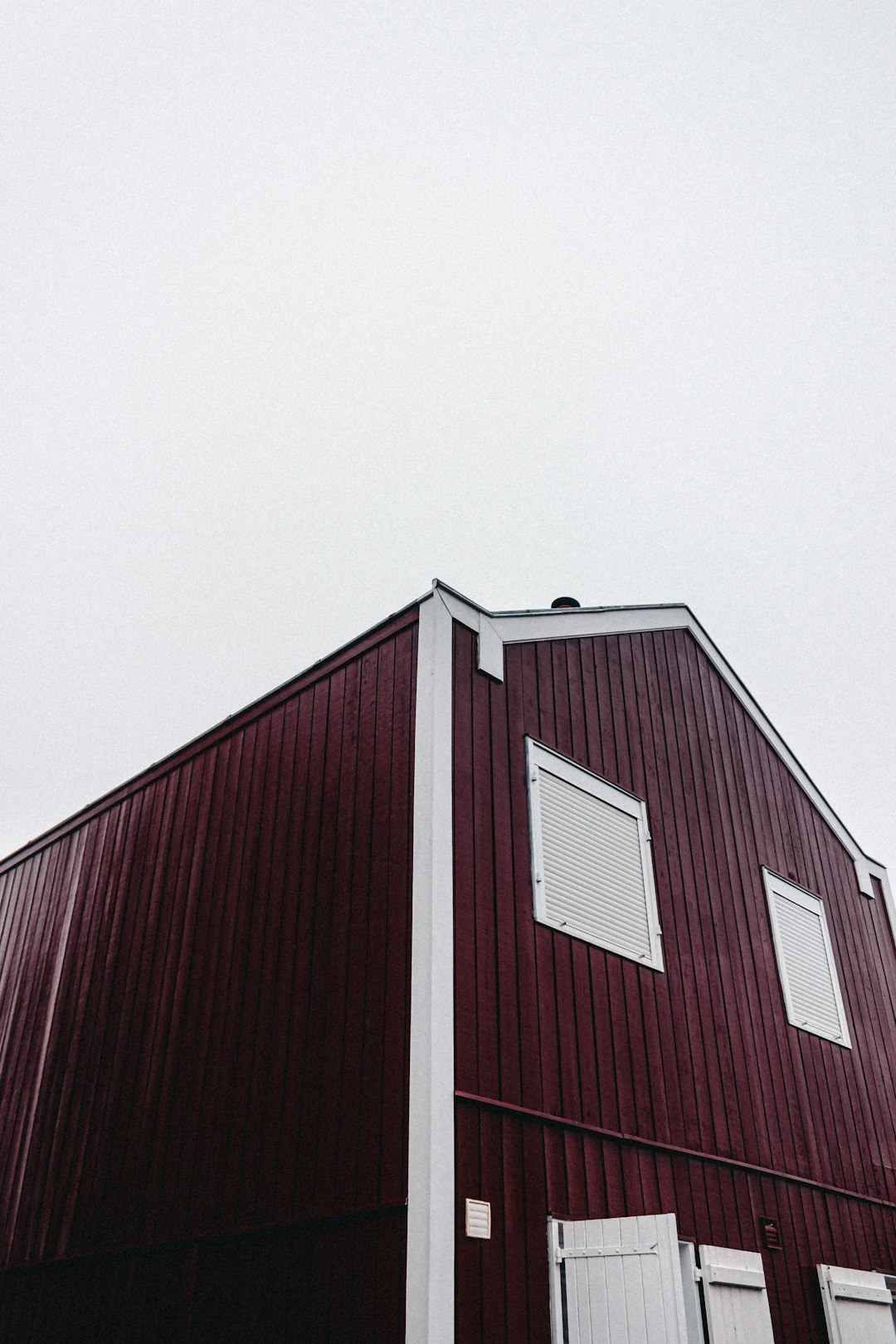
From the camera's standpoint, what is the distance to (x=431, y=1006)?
19.5ft

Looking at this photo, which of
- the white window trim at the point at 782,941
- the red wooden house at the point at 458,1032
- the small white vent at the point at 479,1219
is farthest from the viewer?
the white window trim at the point at 782,941

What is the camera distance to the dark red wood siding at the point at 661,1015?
20.3ft

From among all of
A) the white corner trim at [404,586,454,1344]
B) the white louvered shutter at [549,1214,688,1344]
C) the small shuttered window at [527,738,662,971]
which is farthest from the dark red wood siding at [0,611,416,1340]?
the small shuttered window at [527,738,662,971]

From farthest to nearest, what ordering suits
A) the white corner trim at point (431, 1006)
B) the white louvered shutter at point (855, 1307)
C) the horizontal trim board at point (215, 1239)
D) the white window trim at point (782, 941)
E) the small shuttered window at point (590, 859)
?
the white window trim at point (782, 941), the white louvered shutter at point (855, 1307), the small shuttered window at point (590, 859), the horizontal trim board at point (215, 1239), the white corner trim at point (431, 1006)

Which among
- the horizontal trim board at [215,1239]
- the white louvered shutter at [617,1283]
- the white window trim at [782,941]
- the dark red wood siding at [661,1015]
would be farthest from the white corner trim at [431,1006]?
the white window trim at [782,941]

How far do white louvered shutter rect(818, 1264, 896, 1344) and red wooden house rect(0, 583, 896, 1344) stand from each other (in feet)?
0.12

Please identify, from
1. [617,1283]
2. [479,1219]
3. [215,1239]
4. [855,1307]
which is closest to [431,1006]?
[479,1219]

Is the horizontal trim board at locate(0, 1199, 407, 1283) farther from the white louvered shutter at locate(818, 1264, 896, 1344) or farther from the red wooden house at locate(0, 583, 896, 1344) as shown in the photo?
the white louvered shutter at locate(818, 1264, 896, 1344)

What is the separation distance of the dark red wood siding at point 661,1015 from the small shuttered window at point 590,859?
0.14 m

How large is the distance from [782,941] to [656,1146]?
3191mm

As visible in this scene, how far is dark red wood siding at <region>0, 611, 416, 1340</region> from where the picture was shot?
6.18 metres

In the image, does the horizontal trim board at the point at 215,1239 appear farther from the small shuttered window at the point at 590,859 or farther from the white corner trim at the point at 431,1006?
the small shuttered window at the point at 590,859

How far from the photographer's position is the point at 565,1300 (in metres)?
5.82

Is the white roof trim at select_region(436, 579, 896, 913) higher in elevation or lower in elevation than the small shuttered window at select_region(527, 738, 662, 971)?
higher
